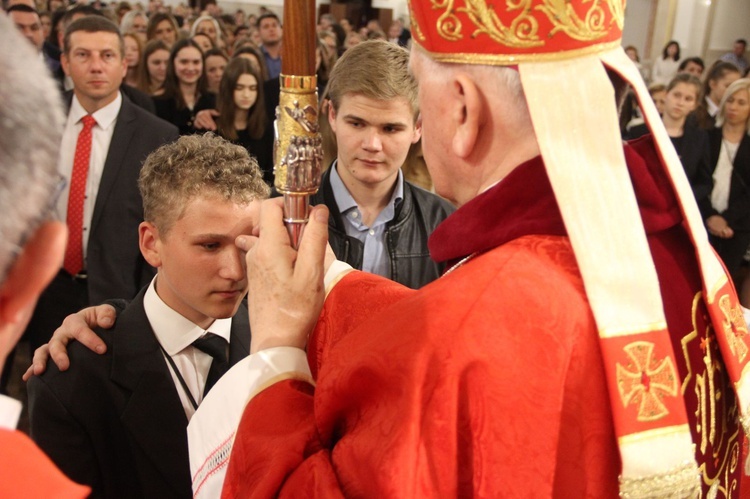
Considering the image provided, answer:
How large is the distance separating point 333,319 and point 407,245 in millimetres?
1226

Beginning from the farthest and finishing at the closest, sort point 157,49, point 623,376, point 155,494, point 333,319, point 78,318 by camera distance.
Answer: point 157,49 → point 78,318 → point 155,494 → point 333,319 → point 623,376

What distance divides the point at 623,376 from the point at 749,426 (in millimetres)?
331

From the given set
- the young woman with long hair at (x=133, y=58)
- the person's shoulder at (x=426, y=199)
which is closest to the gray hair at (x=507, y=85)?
the person's shoulder at (x=426, y=199)

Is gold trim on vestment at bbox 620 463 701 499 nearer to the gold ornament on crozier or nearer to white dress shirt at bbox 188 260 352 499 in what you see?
the gold ornament on crozier

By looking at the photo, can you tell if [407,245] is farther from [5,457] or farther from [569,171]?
[5,457]

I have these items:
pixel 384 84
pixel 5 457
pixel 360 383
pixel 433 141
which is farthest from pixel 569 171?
pixel 384 84

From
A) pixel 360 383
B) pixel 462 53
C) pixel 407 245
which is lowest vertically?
pixel 407 245

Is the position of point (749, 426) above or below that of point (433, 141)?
below

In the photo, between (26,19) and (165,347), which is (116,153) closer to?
(165,347)

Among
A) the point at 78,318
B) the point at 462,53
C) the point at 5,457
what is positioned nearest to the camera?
the point at 5,457

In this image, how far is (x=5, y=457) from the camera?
717mm

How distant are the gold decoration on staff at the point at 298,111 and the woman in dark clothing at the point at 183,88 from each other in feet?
13.1

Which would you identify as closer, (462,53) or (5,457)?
(5,457)

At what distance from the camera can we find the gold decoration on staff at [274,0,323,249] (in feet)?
4.35
